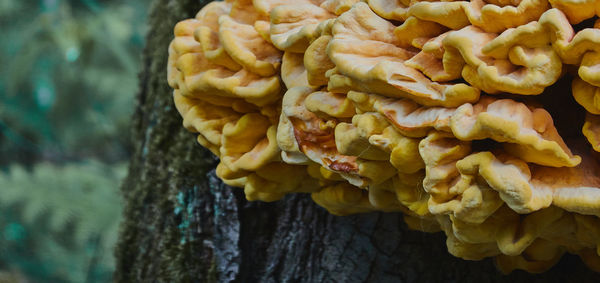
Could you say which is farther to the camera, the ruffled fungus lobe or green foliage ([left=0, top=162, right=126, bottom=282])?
green foliage ([left=0, top=162, right=126, bottom=282])

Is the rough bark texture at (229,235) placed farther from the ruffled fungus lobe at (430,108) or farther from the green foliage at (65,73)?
the green foliage at (65,73)

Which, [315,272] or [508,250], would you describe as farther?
[315,272]

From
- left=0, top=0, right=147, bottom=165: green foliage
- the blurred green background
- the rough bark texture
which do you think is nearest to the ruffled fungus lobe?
the rough bark texture

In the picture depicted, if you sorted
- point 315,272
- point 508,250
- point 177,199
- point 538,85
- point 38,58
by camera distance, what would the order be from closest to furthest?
1. point 538,85
2. point 508,250
3. point 315,272
4. point 177,199
5. point 38,58

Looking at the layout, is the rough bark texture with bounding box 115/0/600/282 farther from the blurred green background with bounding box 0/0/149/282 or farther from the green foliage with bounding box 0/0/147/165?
the green foliage with bounding box 0/0/147/165

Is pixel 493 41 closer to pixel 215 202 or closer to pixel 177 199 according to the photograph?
pixel 215 202

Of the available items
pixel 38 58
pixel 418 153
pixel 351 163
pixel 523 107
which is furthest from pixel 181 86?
pixel 38 58

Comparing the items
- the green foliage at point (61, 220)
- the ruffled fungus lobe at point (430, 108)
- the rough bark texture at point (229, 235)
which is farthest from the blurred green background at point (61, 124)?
the ruffled fungus lobe at point (430, 108)
